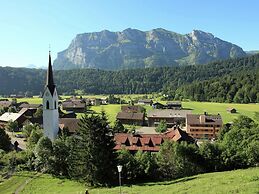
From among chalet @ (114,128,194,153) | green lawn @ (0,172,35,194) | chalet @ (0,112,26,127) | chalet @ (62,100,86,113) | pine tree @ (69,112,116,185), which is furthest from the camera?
chalet @ (62,100,86,113)

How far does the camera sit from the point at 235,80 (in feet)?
530

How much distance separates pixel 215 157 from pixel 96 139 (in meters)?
13.4

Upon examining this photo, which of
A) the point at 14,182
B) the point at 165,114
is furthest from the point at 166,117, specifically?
the point at 14,182

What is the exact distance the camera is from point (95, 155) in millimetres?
34562

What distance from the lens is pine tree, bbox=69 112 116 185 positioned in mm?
34438

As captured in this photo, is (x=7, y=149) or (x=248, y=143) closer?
(x=248, y=143)

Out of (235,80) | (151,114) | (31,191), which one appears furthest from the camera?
(235,80)

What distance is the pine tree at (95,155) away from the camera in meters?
34.4

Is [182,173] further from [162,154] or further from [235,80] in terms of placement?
[235,80]

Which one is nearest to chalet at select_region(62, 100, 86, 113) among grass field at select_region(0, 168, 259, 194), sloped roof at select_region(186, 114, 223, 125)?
sloped roof at select_region(186, 114, 223, 125)

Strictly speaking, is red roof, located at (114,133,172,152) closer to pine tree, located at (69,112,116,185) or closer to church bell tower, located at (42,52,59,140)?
church bell tower, located at (42,52,59,140)

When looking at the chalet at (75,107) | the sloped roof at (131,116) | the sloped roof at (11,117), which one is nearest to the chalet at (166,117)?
the sloped roof at (131,116)

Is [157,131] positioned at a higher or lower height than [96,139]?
lower

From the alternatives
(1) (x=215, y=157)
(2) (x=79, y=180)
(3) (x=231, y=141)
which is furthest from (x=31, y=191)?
(3) (x=231, y=141)
